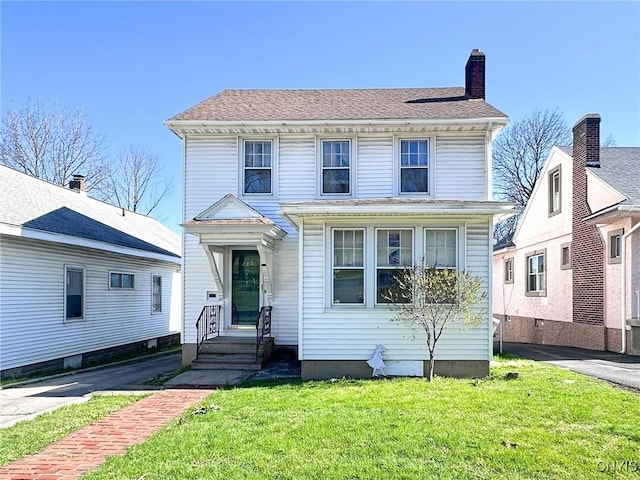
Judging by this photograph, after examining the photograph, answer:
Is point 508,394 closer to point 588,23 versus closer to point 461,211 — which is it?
point 461,211

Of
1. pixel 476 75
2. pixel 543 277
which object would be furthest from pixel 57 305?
pixel 543 277

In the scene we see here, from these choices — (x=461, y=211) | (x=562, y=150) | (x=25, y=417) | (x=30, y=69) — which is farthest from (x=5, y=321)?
(x=562, y=150)

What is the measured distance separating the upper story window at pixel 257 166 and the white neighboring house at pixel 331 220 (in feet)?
0.08

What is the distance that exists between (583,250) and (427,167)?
708 centimetres

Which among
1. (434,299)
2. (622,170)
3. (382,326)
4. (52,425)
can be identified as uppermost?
(622,170)

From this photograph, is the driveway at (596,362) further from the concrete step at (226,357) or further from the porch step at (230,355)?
the concrete step at (226,357)

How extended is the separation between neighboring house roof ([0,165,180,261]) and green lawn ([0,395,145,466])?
181 inches

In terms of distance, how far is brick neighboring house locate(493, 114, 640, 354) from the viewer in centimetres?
1262

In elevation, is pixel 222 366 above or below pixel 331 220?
below

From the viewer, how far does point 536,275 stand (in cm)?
1870

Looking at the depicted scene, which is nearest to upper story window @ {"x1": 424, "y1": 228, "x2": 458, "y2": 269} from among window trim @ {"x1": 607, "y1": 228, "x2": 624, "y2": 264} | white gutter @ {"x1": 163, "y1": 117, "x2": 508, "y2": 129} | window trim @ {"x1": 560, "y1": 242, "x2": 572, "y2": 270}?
white gutter @ {"x1": 163, "y1": 117, "x2": 508, "y2": 129}

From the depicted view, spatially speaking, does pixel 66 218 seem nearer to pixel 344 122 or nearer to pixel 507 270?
pixel 344 122

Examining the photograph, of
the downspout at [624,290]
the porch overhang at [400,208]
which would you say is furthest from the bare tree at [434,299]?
the downspout at [624,290]

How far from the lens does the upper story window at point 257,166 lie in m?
11.7
